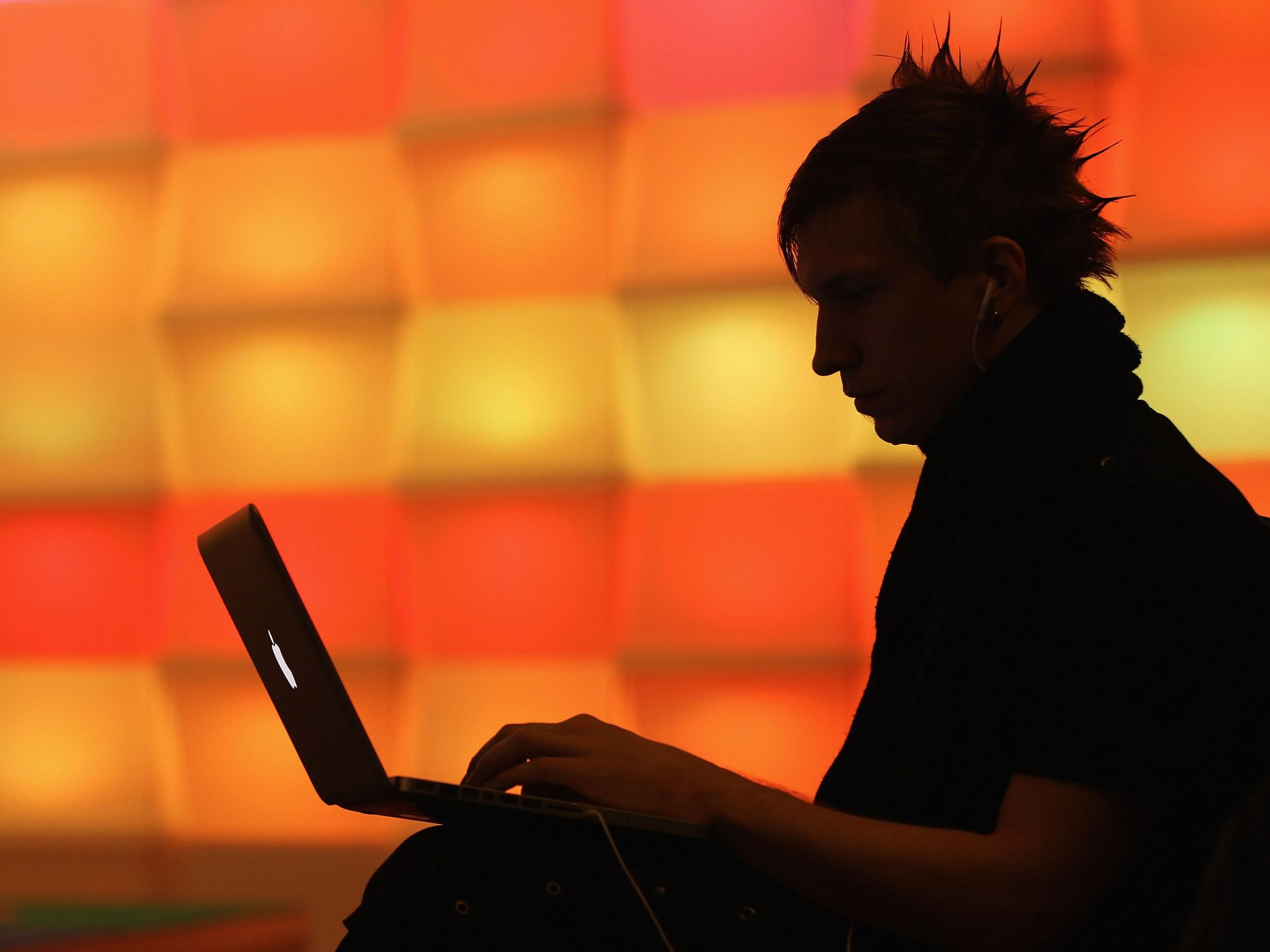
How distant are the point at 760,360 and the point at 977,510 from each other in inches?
44.2

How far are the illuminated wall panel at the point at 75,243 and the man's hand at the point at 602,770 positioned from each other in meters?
1.59

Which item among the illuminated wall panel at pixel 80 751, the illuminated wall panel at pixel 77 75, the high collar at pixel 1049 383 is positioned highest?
the illuminated wall panel at pixel 77 75

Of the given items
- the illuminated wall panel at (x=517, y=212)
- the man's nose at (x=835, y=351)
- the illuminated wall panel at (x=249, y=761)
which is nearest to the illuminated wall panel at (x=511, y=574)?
the illuminated wall panel at (x=249, y=761)

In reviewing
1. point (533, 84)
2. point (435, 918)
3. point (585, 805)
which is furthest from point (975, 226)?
point (533, 84)

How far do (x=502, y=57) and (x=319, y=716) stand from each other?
4.90 feet

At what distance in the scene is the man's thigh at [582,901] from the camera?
799mm

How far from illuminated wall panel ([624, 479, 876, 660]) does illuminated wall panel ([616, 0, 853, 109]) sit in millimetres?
695

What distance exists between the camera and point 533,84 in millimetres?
2088

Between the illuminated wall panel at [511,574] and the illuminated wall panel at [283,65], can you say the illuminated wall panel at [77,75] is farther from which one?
the illuminated wall panel at [511,574]

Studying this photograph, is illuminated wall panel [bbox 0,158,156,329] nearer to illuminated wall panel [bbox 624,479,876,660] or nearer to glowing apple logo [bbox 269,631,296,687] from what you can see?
illuminated wall panel [bbox 624,479,876,660]

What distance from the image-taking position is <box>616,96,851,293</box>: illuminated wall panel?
2.00 meters

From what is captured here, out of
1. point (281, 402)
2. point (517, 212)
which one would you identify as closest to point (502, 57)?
point (517, 212)

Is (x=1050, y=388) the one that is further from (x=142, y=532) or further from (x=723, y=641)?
(x=142, y=532)

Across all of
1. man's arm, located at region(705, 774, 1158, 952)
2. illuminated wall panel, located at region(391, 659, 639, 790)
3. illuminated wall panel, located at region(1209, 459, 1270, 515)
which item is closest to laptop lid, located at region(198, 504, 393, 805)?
man's arm, located at region(705, 774, 1158, 952)
